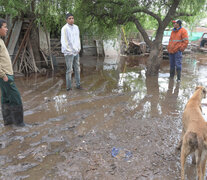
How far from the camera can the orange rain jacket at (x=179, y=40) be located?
7.17 m

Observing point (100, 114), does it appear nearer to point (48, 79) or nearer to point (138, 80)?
point (138, 80)

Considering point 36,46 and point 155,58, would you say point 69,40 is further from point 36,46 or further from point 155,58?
point 36,46

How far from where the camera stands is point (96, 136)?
3725 millimetres

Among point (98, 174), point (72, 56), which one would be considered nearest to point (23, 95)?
point (72, 56)

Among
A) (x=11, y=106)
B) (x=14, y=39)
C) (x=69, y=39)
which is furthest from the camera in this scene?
(x=14, y=39)

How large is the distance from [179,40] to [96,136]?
5.31 m

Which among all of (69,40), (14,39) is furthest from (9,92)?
(14,39)

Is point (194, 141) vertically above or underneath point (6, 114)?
above

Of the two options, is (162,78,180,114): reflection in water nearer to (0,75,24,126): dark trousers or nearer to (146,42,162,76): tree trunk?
(146,42,162,76): tree trunk

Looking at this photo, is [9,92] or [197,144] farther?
[9,92]

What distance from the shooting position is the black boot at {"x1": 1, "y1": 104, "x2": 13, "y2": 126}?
404 cm

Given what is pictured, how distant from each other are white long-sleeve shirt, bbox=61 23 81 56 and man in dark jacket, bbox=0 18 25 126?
7.52 ft

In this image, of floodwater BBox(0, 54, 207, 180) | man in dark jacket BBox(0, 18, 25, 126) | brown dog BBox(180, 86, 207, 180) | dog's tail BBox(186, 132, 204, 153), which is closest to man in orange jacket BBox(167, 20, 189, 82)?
floodwater BBox(0, 54, 207, 180)

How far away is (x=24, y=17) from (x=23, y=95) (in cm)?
516
